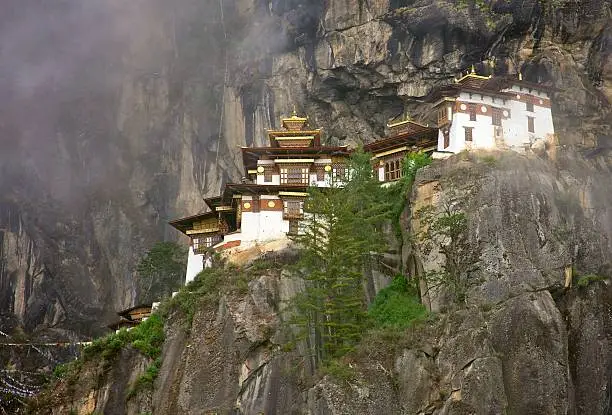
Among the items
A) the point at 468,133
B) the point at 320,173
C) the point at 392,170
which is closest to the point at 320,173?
the point at 320,173

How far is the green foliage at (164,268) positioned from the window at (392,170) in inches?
850

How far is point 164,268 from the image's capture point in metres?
66.6

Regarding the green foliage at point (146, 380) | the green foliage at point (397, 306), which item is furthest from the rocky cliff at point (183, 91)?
the green foliage at point (146, 380)

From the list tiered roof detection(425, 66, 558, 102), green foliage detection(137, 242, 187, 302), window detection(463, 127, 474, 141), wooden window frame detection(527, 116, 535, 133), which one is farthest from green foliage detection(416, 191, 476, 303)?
green foliage detection(137, 242, 187, 302)

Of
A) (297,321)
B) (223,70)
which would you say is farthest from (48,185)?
(297,321)

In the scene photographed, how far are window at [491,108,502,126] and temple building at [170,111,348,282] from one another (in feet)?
34.2

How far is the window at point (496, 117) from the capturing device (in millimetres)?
52812

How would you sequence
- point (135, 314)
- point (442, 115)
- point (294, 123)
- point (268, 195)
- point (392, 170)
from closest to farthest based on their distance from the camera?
point (268, 195), point (442, 115), point (392, 170), point (294, 123), point (135, 314)

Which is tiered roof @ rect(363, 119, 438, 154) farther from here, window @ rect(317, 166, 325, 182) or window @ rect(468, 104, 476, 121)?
window @ rect(317, 166, 325, 182)

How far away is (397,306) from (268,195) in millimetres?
13350

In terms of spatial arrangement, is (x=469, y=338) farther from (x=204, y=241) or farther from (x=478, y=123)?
(x=204, y=241)

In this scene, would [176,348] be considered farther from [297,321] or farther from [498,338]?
[498,338]

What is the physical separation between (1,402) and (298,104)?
33.7 metres

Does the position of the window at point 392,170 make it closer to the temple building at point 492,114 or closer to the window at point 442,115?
the temple building at point 492,114
